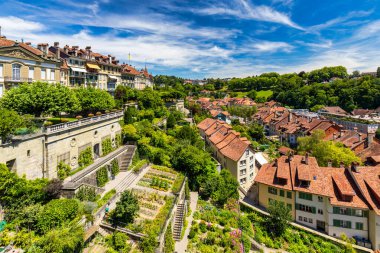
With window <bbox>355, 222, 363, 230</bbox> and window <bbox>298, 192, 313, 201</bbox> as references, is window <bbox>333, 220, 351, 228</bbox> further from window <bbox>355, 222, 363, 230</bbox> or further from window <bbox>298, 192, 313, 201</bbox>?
window <bbox>298, 192, 313, 201</bbox>

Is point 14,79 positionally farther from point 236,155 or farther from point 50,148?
point 236,155

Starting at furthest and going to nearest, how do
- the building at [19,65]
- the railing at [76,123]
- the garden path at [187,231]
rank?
1. the building at [19,65]
2. the railing at [76,123]
3. the garden path at [187,231]

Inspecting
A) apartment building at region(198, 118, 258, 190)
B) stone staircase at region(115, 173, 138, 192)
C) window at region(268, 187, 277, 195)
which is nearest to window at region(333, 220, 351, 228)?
window at region(268, 187, 277, 195)

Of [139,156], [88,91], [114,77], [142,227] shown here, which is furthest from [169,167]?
[114,77]

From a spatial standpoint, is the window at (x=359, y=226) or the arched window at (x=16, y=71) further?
the arched window at (x=16, y=71)

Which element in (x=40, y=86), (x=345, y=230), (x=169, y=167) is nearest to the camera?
(x=40, y=86)

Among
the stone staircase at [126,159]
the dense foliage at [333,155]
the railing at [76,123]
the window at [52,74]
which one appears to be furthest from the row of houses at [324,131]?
the window at [52,74]

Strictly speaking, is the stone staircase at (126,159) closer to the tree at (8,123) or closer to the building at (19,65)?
the tree at (8,123)

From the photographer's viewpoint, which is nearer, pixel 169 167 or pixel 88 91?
pixel 169 167

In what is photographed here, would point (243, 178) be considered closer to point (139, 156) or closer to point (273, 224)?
point (273, 224)
